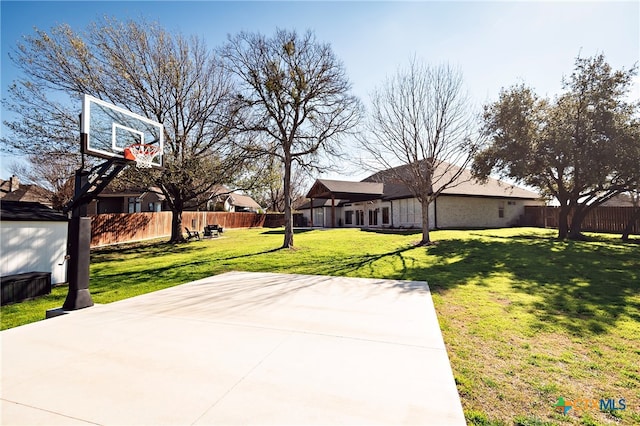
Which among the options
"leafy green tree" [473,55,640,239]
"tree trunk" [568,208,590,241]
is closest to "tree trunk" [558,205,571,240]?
"leafy green tree" [473,55,640,239]

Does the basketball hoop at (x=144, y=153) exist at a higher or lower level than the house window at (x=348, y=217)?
higher

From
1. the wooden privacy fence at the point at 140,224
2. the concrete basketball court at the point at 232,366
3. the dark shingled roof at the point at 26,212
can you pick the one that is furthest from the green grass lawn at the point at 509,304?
the wooden privacy fence at the point at 140,224

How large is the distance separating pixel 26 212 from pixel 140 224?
13699 mm

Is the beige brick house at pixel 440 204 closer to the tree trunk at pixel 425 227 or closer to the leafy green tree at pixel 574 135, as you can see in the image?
the leafy green tree at pixel 574 135

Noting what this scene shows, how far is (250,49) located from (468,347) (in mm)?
14777

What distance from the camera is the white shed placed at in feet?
22.0

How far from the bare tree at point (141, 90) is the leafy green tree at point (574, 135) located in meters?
13.7

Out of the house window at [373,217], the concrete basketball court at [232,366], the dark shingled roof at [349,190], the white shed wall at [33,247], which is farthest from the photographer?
the house window at [373,217]

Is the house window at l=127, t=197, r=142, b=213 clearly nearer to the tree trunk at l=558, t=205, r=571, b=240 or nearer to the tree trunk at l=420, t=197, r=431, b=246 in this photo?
the tree trunk at l=420, t=197, r=431, b=246

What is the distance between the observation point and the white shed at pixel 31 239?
6.71 metres

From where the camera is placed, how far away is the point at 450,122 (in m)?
14.0

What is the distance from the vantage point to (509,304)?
5422mm

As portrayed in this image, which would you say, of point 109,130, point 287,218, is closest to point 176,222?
point 287,218

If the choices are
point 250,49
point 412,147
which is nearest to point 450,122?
point 412,147
